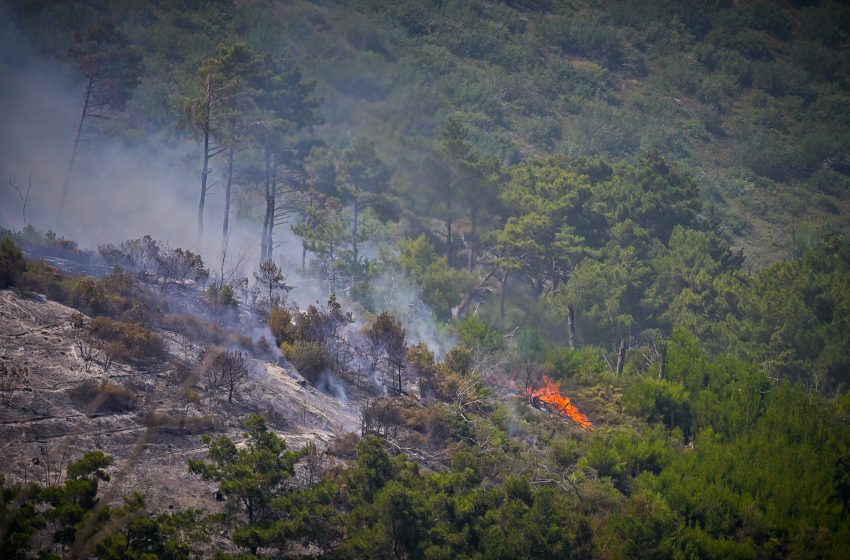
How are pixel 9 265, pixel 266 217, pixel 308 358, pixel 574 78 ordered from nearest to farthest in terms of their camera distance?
pixel 9 265 < pixel 308 358 < pixel 266 217 < pixel 574 78

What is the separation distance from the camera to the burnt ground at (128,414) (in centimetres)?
2302

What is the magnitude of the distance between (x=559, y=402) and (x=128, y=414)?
19.7 m

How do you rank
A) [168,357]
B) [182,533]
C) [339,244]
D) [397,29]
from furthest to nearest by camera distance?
[397,29], [339,244], [168,357], [182,533]

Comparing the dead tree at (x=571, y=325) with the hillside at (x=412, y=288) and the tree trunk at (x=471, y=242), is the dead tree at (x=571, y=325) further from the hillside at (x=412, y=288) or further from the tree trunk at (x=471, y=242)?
the tree trunk at (x=471, y=242)

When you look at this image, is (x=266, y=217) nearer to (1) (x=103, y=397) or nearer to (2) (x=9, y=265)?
(2) (x=9, y=265)

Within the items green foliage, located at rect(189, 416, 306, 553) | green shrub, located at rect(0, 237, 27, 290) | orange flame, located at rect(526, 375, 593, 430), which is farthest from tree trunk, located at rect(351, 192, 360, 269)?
green foliage, located at rect(189, 416, 306, 553)

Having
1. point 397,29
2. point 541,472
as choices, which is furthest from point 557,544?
point 397,29

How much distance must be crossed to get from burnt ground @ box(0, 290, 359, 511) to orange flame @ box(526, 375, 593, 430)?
36.9ft

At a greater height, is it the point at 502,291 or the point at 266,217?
the point at 266,217

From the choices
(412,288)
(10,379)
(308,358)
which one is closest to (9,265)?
(10,379)

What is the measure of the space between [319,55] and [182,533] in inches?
2544

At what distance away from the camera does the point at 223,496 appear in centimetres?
2406

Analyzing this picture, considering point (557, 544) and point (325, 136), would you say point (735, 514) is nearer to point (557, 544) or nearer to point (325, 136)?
point (557, 544)

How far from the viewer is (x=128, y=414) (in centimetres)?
2547
